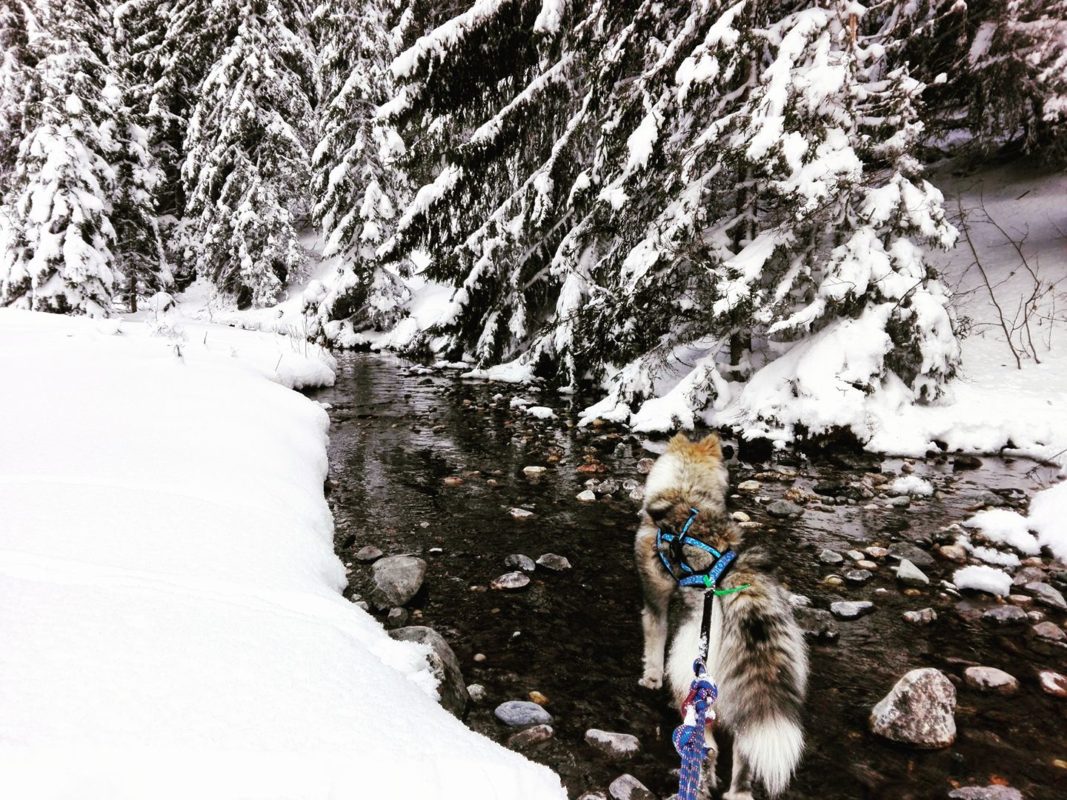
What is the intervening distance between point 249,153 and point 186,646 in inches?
1104

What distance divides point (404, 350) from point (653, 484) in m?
14.5

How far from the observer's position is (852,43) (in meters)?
7.09

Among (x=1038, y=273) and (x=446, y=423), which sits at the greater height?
(x=1038, y=273)

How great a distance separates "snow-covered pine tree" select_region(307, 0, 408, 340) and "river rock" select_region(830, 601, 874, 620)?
1887 centimetres

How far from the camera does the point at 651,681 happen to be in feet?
10.6

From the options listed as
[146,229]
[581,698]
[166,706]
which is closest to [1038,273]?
[581,698]

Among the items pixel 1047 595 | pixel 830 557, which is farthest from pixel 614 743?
pixel 1047 595

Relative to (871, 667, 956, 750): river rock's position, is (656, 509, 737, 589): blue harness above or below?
above

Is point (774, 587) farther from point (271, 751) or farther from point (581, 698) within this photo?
point (271, 751)

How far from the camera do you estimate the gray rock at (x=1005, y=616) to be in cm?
372

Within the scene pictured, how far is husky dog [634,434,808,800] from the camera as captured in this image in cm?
213

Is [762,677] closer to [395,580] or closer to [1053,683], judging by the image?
[1053,683]

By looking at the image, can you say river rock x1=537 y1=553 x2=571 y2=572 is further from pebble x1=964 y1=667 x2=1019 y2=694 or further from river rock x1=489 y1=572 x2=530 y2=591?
pebble x1=964 y1=667 x2=1019 y2=694

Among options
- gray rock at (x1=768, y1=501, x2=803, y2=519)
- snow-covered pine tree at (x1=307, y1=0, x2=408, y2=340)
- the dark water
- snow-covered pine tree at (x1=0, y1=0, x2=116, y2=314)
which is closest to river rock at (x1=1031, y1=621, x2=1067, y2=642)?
the dark water
